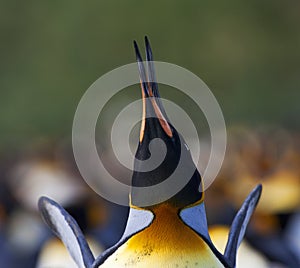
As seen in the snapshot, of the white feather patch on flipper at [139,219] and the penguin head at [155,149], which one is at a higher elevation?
the penguin head at [155,149]

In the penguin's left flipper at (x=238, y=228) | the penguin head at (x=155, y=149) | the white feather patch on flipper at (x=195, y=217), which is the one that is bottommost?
the penguin's left flipper at (x=238, y=228)

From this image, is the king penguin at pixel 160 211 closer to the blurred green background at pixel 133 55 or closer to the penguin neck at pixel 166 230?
the penguin neck at pixel 166 230

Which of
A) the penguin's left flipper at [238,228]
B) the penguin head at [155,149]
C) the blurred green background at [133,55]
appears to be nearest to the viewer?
the penguin head at [155,149]

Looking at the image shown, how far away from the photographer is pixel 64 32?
9898 millimetres

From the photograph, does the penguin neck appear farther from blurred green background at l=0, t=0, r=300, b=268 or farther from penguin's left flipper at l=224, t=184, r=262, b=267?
blurred green background at l=0, t=0, r=300, b=268

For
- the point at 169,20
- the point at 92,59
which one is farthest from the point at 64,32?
the point at 169,20

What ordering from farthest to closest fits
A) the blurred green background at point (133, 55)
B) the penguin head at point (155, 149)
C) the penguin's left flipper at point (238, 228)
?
the blurred green background at point (133, 55) → the penguin's left flipper at point (238, 228) → the penguin head at point (155, 149)

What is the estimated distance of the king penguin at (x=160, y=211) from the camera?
1597 millimetres

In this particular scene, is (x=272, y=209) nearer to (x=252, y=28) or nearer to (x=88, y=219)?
(x=88, y=219)

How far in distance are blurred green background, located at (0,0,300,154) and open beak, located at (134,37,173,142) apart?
7630mm

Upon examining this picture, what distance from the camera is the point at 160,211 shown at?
1.64m

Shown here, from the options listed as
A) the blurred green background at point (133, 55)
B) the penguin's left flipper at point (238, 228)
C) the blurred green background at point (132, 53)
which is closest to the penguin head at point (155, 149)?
the penguin's left flipper at point (238, 228)

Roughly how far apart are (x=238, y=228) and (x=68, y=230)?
0.30 metres

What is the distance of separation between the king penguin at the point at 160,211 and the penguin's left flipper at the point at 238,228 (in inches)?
2.3
